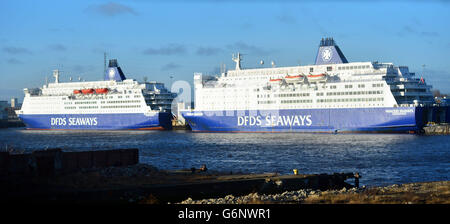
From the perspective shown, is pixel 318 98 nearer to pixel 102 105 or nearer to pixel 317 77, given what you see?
pixel 317 77

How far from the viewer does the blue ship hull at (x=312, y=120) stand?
159 ft

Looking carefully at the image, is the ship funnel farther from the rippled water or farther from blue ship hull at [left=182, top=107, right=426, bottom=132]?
the rippled water

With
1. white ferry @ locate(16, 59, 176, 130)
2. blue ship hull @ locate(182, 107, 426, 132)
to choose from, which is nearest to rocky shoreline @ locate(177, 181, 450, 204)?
blue ship hull @ locate(182, 107, 426, 132)

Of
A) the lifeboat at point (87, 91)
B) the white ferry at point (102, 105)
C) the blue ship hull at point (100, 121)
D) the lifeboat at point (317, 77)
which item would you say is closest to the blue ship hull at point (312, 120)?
the lifeboat at point (317, 77)

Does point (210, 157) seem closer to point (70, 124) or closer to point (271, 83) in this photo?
point (271, 83)

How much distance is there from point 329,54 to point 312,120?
28.3 feet

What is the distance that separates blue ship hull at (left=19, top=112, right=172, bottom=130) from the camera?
221ft

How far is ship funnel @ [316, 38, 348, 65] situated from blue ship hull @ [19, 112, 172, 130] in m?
20.3

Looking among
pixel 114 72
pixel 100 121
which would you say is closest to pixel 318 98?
pixel 100 121

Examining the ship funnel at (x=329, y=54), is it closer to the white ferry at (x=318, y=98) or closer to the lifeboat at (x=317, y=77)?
the white ferry at (x=318, y=98)

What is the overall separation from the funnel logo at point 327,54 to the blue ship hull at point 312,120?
281 inches

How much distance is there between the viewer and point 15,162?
17.9 m
